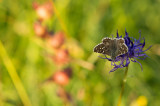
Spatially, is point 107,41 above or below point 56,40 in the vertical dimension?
below

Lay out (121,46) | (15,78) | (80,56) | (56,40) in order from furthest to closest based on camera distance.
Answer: (80,56), (15,78), (56,40), (121,46)

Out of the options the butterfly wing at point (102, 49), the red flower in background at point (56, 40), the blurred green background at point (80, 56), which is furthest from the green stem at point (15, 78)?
the butterfly wing at point (102, 49)

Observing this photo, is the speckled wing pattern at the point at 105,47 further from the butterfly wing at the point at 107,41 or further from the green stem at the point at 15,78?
the green stem at the point at 15,78

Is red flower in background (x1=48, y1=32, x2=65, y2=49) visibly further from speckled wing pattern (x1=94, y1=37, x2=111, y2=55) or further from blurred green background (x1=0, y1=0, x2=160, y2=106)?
speckled wing pattern (x1=94, y1=37, x2=111, y2=55)

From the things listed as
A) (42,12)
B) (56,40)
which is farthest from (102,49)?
(42,12)

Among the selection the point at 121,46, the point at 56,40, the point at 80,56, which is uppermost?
the point at 80,56

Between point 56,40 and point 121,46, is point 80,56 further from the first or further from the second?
point 121,46

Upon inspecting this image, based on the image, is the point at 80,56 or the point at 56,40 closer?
the point at 56,40
